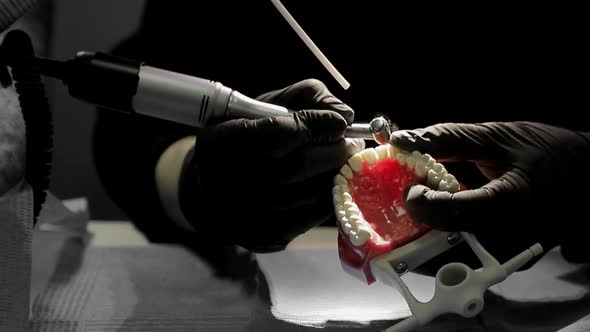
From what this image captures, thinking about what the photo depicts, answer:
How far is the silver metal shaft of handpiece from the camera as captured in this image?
0.62 m

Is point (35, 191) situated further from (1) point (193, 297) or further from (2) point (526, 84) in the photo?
(2) point (526, 84)

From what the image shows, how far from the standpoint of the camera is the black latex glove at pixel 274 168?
0.65m

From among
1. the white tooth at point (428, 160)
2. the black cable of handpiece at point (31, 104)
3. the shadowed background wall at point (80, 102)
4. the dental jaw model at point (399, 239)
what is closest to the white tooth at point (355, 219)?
the dental jaw model at point (399, 239)

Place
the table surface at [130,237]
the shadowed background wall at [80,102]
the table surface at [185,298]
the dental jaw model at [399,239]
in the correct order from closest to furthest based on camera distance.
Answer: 1. the dental jaw model at [399,239]
2. the table surface at [185,298]
3. the table surface at [130,237]
4. the shadowed background wall at [80,102]

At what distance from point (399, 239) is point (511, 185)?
0.51 ft

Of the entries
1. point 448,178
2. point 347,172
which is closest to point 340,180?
point 347,172

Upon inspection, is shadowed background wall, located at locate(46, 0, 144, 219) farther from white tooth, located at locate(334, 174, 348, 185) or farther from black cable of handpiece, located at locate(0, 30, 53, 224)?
white tooth, located at locate(334, 174, 348, 185)

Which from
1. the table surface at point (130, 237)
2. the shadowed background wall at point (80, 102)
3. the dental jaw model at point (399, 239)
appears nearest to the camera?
the dental jaw model at point (399, 239)

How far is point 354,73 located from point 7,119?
56 centimetres

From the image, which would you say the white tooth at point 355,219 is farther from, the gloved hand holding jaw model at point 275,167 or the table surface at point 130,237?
the table surface at point 130,237

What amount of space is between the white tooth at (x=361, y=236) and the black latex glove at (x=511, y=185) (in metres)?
0.06

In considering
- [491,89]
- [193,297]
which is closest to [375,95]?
[491,89]

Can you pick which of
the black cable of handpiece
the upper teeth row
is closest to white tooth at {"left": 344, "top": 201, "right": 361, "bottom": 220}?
the upper teeth row

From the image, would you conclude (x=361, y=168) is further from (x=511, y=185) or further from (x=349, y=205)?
(x=511, y=185)
